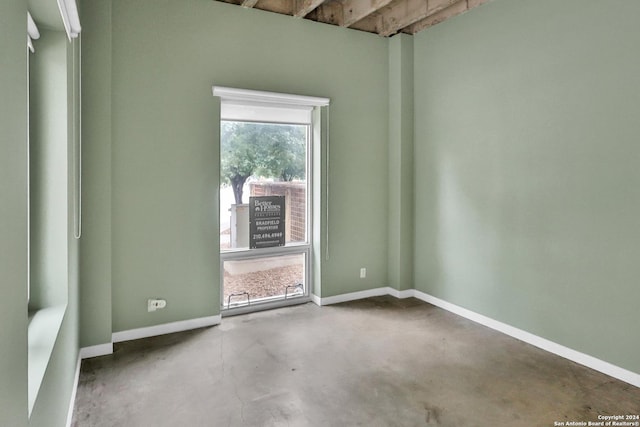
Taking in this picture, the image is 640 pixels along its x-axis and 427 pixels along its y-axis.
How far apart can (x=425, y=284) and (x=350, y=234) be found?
1001 mm

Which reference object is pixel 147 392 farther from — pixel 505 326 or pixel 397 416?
pixel 505 326


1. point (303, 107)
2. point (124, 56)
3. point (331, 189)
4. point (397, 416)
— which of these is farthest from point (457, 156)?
point (124, 56)

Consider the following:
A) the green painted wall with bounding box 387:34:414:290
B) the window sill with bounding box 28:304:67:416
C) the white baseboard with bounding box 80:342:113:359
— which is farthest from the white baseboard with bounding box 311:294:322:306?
the window sill with bounding box 28:304:67:416

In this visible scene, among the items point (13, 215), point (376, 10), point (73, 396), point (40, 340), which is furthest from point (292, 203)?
point (13, 215)

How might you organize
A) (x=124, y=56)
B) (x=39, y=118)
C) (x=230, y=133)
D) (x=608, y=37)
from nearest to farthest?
1. (x=39, y=118)
2. (x=608, y=37)
3. (x=124, y=56)
4. (x=230, y=133)

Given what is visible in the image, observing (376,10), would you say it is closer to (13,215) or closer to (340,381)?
(340,381)

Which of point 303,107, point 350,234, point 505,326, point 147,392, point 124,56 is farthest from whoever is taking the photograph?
point 350,234

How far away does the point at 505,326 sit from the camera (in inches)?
139

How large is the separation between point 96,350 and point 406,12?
4106mm

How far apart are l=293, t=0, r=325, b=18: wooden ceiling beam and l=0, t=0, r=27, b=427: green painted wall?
275 centimetres

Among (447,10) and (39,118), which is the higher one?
(447,10)

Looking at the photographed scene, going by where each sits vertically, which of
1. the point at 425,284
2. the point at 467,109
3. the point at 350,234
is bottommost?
the point at 425,284

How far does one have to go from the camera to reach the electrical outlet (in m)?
3.41

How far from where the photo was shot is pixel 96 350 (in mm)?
3051
